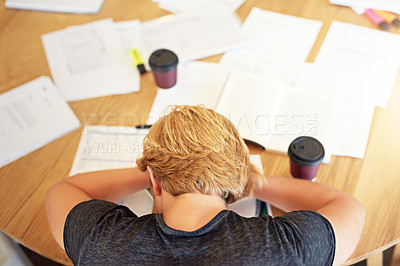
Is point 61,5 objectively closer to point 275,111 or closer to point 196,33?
point 196,33

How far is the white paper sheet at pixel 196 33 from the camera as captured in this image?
1.31 meters

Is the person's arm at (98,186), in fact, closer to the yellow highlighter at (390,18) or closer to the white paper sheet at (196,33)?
the white paper sheet at (196,33)

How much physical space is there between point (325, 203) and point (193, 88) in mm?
529

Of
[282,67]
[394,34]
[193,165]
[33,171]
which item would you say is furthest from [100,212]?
[394,34]

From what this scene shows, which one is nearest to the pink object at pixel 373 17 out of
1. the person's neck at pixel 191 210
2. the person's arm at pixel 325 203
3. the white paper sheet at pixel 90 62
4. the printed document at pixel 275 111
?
the printed document at pixel 275 111

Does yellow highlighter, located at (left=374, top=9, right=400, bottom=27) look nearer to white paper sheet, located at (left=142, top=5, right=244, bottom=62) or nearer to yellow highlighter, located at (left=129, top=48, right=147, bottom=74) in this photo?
white paper sheet, located at (left=142, top=5, right=244, bottom=62)

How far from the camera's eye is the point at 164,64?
3.65 ft

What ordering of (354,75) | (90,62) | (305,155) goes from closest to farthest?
(305,155) → (354,75) → (90,62)

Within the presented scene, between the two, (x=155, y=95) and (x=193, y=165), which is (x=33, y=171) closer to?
(x=155, y=95)

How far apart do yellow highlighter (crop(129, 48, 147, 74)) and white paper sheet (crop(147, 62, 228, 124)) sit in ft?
0.34

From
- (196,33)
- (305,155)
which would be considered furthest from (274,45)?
(305,155)

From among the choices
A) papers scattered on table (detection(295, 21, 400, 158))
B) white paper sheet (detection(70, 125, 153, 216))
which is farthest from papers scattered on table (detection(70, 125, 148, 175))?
papers scattered on table (detection(295, 21, 400, 158))

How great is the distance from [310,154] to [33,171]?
28.8 inches

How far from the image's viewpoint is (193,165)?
734mm
